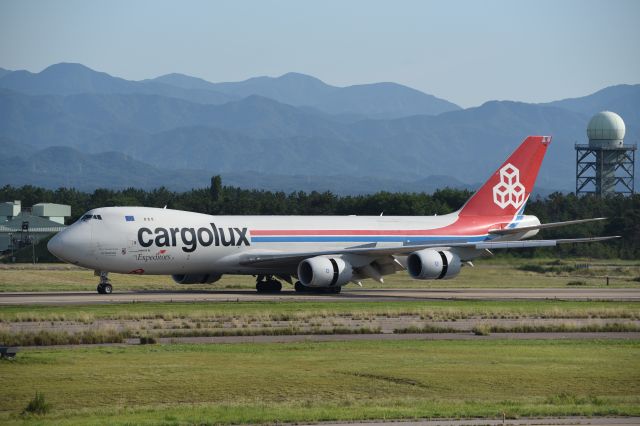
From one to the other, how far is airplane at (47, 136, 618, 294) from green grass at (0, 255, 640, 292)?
413 centimetres

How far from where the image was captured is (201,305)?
46938 mm

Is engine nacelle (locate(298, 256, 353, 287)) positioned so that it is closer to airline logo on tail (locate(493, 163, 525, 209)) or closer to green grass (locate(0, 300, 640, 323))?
green grass (locate(0, 300, 640, 323))

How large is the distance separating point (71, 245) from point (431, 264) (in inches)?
697

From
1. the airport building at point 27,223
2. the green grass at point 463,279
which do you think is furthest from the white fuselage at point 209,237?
the airport building at point 27,223

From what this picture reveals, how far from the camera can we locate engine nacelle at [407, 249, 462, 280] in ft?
185

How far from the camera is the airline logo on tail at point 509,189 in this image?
65312mm

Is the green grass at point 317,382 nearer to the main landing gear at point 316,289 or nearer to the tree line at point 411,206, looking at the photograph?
the main landing gear at point 316,289

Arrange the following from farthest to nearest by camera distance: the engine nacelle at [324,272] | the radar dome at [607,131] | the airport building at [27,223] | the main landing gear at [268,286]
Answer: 1. the radar dome at [607,131]
2. the airport building at [27,223]
3. the main landing gear at [268,286]
4. the engine nacelle at [324,272]

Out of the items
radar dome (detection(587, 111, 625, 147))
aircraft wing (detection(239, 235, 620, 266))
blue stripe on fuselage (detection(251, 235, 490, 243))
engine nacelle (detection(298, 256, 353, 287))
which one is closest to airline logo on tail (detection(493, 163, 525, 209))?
blue stripe on fuselage (detection(251, 235, 490, 243))

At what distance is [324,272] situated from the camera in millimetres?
55375

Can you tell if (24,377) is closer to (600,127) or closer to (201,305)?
(201,305)

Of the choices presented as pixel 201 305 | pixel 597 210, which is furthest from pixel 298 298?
pixel 597 210

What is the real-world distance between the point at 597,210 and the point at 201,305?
260ft

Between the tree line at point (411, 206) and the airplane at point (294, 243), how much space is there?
68.0ft
